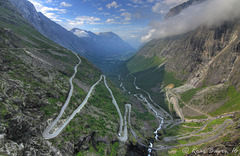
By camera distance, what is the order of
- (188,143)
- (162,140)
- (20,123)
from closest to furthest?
1. (20,123)
2. (188,143)
3. (162,140)

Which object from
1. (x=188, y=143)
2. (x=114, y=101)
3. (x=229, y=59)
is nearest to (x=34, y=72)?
(x=114, y=101)

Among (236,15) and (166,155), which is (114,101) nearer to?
(166,155)

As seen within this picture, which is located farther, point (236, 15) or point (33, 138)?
point (236, 15)

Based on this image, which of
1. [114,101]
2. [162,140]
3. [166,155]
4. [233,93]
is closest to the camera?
[166,155]

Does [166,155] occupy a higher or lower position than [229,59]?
lower

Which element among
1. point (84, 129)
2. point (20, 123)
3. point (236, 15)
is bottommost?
point (84, 129)

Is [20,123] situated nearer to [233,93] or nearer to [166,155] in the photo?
[166,155]

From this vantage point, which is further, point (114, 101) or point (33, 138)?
point (114, 101)

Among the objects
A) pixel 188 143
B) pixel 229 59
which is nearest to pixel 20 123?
pixel 188 143

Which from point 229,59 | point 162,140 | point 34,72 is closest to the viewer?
point 34,72
